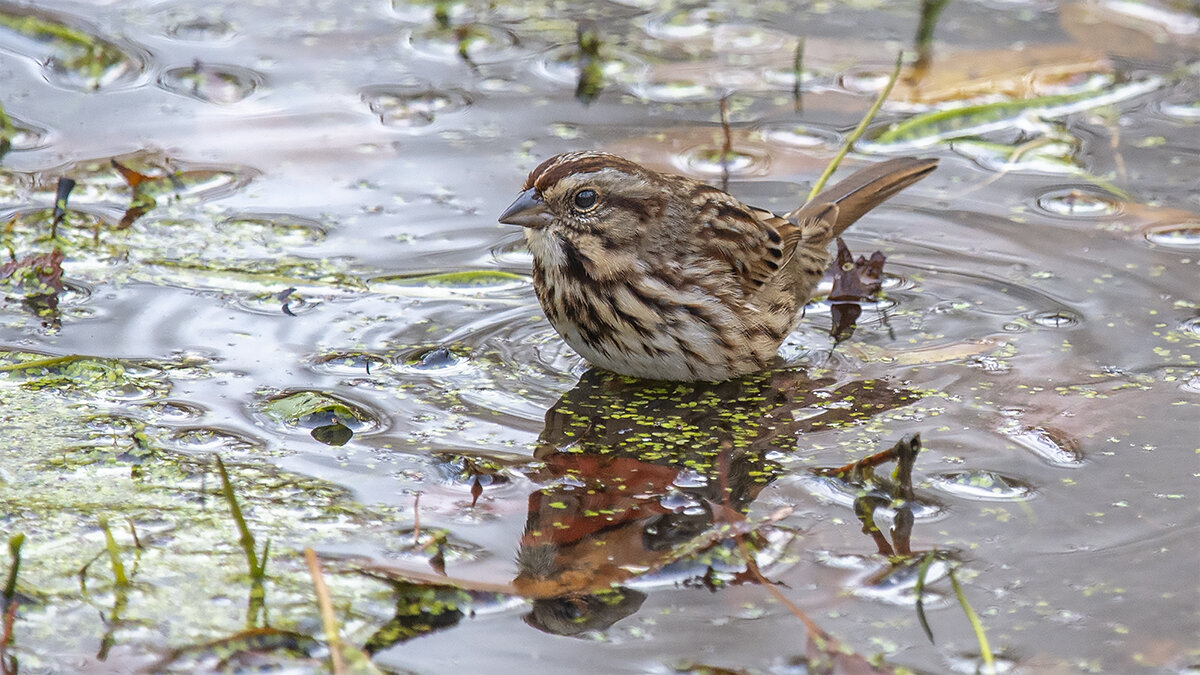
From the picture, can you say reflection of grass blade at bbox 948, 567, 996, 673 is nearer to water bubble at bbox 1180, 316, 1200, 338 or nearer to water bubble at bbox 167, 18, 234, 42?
water bubble at bbox 1180, 316, 1200, 338

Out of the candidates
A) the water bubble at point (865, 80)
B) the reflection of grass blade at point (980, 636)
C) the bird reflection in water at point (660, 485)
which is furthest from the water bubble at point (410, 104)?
the reflection of grass blade at point (980, 636)

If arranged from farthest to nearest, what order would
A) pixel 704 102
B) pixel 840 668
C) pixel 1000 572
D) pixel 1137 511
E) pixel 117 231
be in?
pixel 704 102
pixel 117 231
pixel 1137 511
pixel 1000 572
pixel 840 668

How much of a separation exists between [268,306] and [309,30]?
2.98 metres

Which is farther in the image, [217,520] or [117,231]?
[117,231]

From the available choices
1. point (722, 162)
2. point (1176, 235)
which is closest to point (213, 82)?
point (722, 162)

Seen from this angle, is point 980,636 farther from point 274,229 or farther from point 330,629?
point 274,229

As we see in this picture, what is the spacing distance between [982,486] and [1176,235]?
7.51ft

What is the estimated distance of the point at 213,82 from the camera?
729 centimetres

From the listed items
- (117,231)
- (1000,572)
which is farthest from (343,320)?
(1000,572)

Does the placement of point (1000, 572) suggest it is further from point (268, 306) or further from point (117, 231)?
point (117, 231)

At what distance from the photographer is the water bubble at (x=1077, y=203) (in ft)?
20.8

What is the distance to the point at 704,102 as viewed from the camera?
292 inches

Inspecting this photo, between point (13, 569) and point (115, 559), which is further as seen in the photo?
point (115, 559)

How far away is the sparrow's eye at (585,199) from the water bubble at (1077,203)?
7.50 ft
